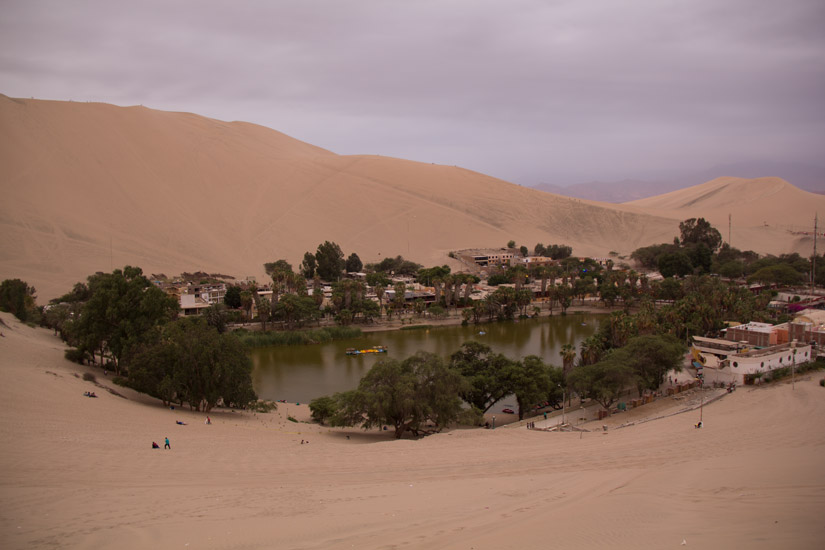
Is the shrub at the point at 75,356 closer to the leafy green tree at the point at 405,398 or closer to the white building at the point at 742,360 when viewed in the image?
the leafy green tree at the point at 405,398

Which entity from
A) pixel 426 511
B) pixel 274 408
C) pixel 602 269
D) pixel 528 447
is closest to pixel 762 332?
pixel 528 447

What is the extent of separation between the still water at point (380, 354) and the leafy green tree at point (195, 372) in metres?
5.91

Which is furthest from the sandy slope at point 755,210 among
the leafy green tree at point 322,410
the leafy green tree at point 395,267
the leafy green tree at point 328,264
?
the leafy green tree at point 322,410

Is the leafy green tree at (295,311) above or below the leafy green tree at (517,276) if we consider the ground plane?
below

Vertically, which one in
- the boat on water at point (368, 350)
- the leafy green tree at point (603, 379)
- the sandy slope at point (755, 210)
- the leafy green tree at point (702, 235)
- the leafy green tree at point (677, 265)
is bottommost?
the boat on water at point (368, 350)

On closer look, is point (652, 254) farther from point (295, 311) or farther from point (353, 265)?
point (295, 311)

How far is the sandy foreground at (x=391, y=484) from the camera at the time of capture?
25.3 ft

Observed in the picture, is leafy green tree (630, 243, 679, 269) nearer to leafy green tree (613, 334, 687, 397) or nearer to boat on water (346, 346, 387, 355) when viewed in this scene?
boat on water (346, 346, 387, 355)

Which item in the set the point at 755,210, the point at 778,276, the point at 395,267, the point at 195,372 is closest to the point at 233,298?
the point at 395,267

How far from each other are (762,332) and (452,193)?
7393 centimetres

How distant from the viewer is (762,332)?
27.9 m

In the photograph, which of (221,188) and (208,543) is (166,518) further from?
(221,188)

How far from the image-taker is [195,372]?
19625 mm

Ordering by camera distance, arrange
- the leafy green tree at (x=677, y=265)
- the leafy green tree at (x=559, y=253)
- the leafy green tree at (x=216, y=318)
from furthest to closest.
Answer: the leafy green tree at (x=559, y=253), the leafy green tree at (x=677, y=265), the leafy green tree at (x=216, y=318)
